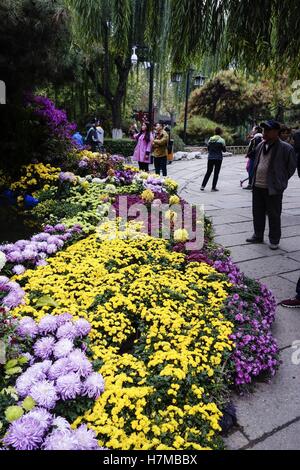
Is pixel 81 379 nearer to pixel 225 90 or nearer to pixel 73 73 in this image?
pixel 73 73

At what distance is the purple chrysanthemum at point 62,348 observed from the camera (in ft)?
7.63

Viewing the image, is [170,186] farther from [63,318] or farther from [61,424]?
[61,424]

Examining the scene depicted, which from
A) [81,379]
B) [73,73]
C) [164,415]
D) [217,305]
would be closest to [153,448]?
[164,415]

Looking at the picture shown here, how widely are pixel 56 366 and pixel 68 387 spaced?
0.17m

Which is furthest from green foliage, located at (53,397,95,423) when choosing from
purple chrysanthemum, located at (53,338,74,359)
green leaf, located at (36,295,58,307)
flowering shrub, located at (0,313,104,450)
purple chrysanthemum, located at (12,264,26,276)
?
purple chrysanthemum, located at (12,264,26,276)

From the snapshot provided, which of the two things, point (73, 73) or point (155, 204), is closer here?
point (155, 204)

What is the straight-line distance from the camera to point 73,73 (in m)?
6.60

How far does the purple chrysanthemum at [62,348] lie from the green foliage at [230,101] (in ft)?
91.9

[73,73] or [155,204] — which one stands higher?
[73,73]

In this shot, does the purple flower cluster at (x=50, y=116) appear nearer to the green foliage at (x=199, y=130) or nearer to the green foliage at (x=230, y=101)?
the green foliage at (x=199, y=130)

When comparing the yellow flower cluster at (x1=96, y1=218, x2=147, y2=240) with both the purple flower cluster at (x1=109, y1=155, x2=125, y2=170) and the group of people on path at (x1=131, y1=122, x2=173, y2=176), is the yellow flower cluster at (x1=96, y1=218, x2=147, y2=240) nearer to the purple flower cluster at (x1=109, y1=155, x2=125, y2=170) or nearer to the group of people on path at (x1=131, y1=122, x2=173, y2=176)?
the purple flower cluster at (x1=109, y1=155, x2=125, y2=170)

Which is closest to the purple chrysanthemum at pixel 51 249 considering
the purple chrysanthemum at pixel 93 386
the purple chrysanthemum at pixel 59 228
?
the purple chrysanthemum at pixel 59 228

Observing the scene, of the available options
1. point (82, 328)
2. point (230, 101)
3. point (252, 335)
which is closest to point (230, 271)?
point (252, 335)

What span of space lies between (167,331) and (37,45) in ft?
12.2
